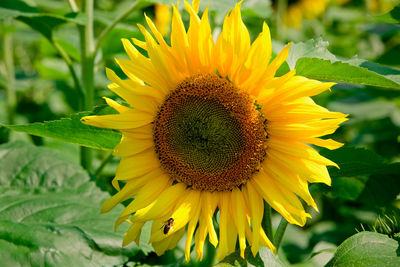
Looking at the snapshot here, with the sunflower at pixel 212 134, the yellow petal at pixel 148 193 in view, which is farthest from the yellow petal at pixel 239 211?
the yellow petal at pixel 148 193

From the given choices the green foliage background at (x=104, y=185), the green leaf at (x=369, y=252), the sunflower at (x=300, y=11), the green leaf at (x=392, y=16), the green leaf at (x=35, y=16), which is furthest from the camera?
the sunflower at (x=300, y=11)

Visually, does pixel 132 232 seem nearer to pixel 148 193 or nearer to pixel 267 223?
pixel 148 193

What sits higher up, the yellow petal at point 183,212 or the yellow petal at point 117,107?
the yellow petal at point 117,107

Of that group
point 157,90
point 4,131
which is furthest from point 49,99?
point 157,90

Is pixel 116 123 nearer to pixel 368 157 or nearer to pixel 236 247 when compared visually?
pixel 236 247

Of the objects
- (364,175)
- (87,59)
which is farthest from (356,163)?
(87,59)

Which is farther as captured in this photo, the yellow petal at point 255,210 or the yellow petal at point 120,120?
the yellow petal at point 120,120

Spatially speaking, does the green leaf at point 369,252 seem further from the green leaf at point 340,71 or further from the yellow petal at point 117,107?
the yellow petal at point 117,107

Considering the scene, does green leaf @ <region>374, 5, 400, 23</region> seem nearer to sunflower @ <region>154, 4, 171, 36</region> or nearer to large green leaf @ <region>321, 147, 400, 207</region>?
large green leaf @ <region>321, 147, 400, 207</region>
